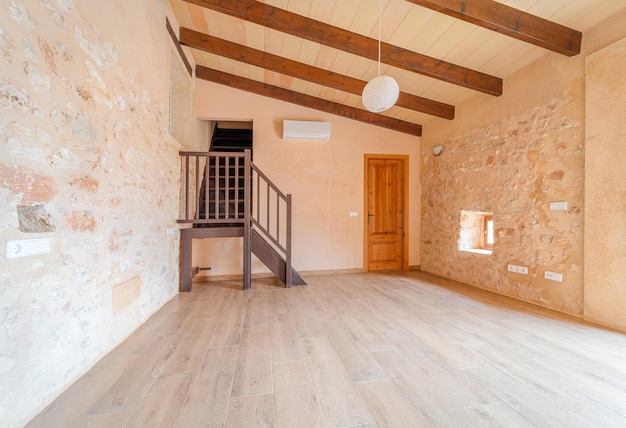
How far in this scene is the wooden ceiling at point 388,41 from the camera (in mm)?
2348

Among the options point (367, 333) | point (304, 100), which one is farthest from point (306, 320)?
point (304, 100)

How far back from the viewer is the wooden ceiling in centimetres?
235

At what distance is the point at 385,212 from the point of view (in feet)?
16.5

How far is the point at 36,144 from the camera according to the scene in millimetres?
1322

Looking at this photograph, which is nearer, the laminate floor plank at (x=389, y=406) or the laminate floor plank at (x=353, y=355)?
the laminate floor plank at (x=389, y=406)

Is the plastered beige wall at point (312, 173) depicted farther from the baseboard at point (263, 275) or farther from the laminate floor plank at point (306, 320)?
the laminate floor plank at point (306, 320)

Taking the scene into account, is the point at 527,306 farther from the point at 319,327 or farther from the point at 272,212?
the point at 272,212

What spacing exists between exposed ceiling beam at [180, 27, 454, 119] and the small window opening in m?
1.96

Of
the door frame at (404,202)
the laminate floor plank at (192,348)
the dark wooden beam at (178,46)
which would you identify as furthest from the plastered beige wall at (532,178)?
the dark wooden beam at (178,46)

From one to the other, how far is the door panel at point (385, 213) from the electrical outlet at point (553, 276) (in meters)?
2.36

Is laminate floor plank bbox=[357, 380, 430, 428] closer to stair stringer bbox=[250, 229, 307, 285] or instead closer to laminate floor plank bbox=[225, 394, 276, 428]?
laminate floor plank bbox=[225, 394, 276, 428]

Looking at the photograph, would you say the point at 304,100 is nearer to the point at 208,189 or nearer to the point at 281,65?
the point at 281,65

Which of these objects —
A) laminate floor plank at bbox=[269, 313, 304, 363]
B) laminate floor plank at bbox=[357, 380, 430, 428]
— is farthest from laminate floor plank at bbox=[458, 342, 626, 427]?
laminate floor plank at bbox=[269, 313, 304, 363]

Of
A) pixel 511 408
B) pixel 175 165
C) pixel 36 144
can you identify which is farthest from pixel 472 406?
pixel 175 165
